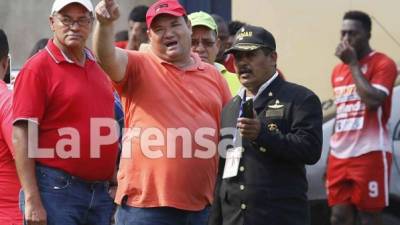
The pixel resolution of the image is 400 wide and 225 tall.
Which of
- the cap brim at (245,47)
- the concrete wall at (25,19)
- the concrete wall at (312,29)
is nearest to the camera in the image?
the cap brim at (245,47)

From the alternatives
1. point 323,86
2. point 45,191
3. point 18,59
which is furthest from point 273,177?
point 18,59

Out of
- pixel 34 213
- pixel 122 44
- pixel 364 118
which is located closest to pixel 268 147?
pixel 34 213

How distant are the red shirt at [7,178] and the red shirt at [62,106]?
1.42 feet

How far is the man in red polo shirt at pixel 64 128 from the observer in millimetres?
6348

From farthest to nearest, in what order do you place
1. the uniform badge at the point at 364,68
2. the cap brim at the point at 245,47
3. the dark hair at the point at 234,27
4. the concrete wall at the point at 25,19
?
the concrete wall at the point at 25,19
the dark hair at the point at 234,27
the uniform badge at the point at 364,68
the cap brim at the point at 245,47

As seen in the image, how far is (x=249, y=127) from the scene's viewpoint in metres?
6.25

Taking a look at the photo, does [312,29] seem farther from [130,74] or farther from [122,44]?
[130,74]

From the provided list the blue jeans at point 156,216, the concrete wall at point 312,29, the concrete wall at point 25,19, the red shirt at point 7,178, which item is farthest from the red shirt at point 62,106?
the concrete wall at point 25,19

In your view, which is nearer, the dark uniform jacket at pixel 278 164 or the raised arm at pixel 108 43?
the raised arm at pixel 108 43

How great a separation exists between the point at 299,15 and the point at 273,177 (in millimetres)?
6535

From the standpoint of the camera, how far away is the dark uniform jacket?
21.2 feet

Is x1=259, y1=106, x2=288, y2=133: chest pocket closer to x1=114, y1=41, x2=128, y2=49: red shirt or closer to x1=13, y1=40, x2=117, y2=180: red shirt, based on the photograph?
x1=13, y1=40, x2=117, y2=180: red shirt

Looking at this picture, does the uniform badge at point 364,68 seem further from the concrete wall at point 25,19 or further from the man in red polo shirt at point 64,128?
the concrete wall at point 25,19

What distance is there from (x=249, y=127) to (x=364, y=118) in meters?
3.19
